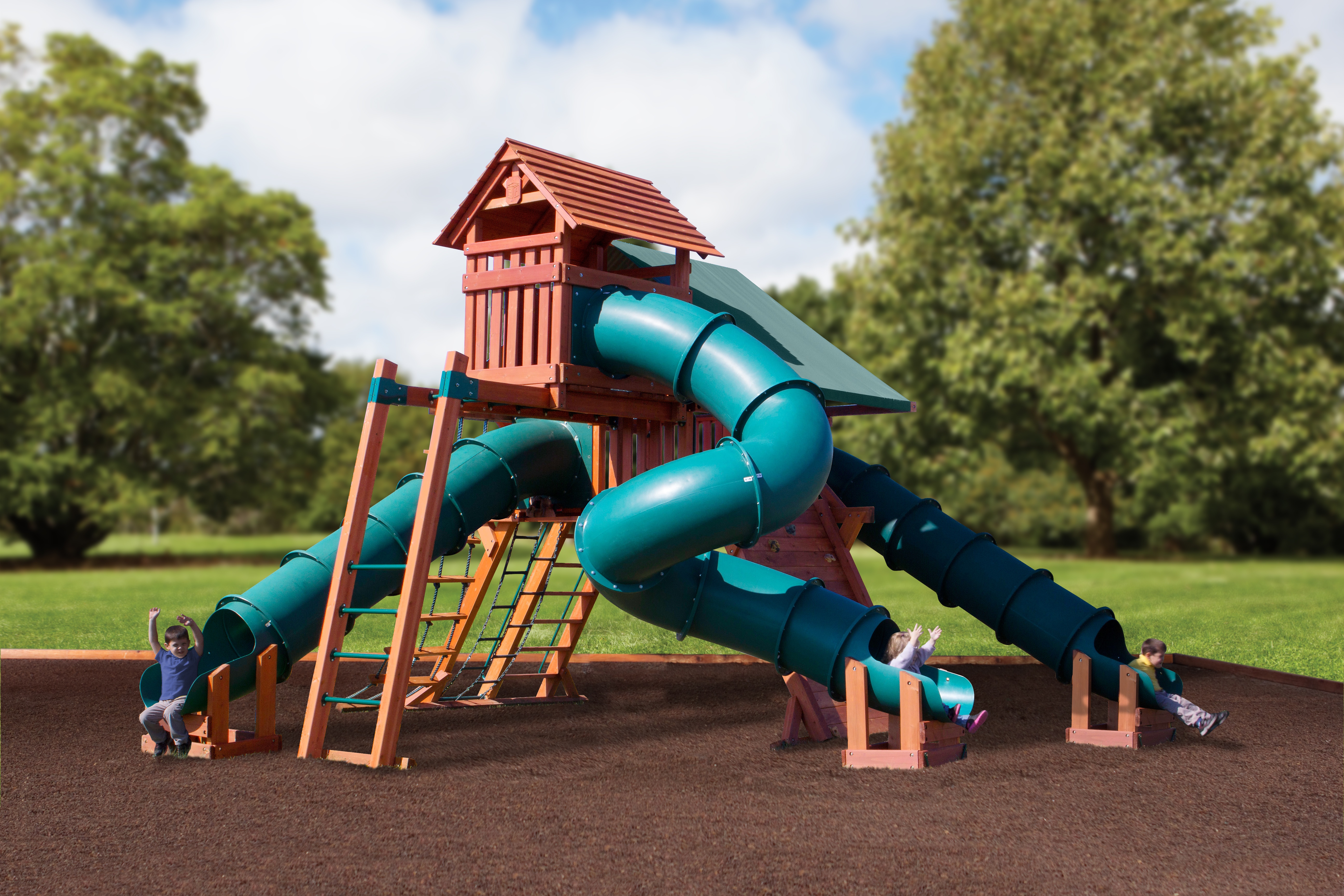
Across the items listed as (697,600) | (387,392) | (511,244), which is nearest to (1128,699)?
(697,600)

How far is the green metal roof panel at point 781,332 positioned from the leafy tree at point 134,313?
25.1 meters

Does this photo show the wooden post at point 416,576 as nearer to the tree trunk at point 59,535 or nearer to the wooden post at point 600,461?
the wooden post at point 600,461

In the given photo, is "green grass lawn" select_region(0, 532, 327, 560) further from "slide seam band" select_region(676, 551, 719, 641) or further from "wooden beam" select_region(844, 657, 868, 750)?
"wooden beam" select_region(844, 657, 868, 750)

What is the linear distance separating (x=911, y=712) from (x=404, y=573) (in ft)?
13.9

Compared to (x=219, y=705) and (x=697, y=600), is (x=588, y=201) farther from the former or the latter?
(x=219, y=705)

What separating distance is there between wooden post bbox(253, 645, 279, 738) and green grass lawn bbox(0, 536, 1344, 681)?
664 centimetres

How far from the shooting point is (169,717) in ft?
28.5

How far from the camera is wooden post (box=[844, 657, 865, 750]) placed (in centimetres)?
851

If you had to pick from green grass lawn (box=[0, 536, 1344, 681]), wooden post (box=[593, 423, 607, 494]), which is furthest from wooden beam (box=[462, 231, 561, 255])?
green grass lawn (box=[0, 536, 1344, 681])

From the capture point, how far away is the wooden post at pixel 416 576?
332 inches

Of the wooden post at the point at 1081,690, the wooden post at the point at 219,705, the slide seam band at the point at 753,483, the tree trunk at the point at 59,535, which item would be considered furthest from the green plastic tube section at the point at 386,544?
the tree trunk at the point at 59,535

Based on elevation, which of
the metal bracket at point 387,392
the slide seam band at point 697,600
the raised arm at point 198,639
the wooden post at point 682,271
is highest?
the wooden post at point 682,271

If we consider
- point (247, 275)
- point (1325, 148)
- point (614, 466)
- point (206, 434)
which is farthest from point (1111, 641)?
point (247, 275)

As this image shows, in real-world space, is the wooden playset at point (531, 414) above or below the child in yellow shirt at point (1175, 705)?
above
